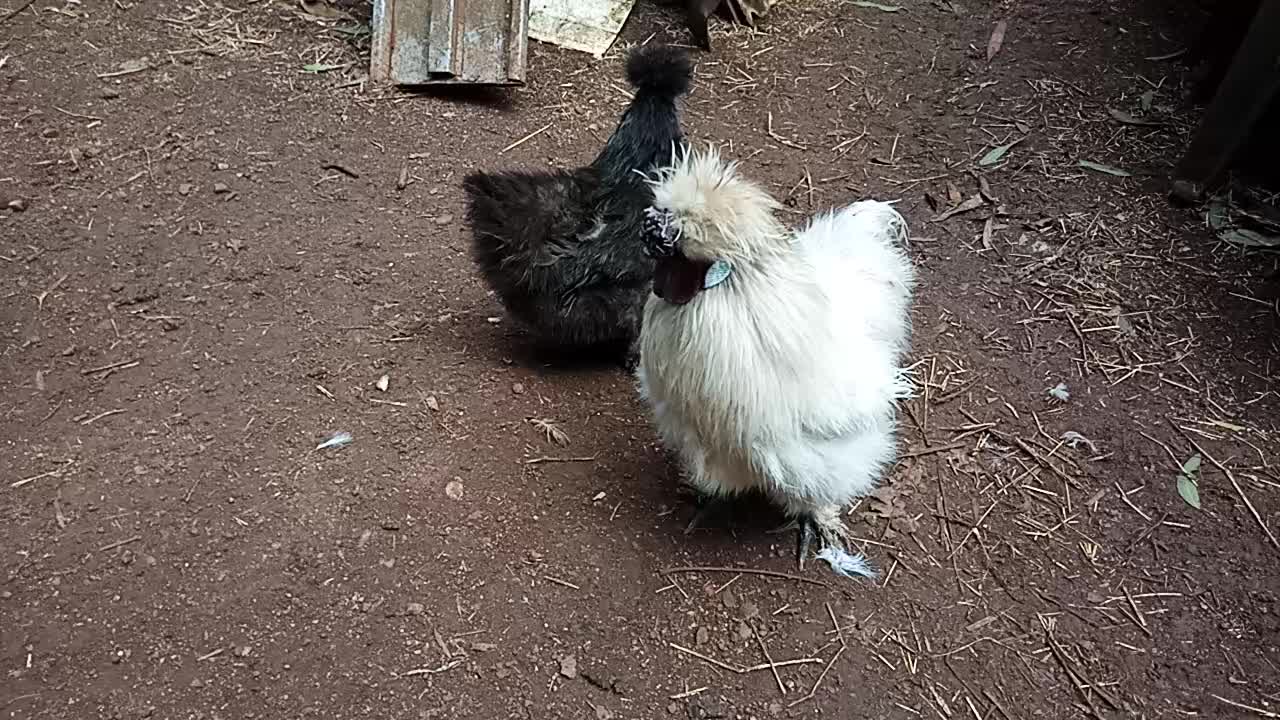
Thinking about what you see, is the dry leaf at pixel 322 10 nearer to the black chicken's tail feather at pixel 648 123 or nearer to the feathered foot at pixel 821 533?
the black chicken's tail feather at pixel 648 123

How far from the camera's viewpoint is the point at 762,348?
8.87ft

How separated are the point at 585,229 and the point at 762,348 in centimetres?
114

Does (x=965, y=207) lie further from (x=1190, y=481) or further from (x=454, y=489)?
(x=454, y=489)

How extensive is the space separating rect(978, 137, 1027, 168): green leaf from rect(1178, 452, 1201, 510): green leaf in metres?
1.88

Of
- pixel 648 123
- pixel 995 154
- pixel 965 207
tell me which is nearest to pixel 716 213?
pixel 648 123

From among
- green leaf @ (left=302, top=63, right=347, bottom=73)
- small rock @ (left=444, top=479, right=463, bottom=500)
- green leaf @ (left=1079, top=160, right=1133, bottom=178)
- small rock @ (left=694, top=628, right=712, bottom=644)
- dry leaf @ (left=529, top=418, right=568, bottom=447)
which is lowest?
small rock @ (left=694, top=628, right=712, bottom=644)

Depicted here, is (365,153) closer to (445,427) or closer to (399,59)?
(399,59)

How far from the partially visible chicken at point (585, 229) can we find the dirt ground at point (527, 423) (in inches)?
12.4

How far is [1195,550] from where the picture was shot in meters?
3.22

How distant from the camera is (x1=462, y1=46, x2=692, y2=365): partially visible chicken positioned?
3.52 metres

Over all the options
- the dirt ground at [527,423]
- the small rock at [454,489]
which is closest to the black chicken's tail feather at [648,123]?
the dirt ground at [527,423]

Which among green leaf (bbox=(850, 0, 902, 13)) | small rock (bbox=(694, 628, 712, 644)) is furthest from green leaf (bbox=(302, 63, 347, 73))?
small rock (bbox=(694, 628, 712, 644))

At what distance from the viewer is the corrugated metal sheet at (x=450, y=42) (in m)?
4.89

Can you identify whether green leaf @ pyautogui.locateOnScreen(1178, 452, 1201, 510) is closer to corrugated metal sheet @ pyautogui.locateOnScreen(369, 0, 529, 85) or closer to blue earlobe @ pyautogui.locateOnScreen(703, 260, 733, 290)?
blue earlobe @ pyautogui.locateOnScreen(703, 260, 733, 290)
